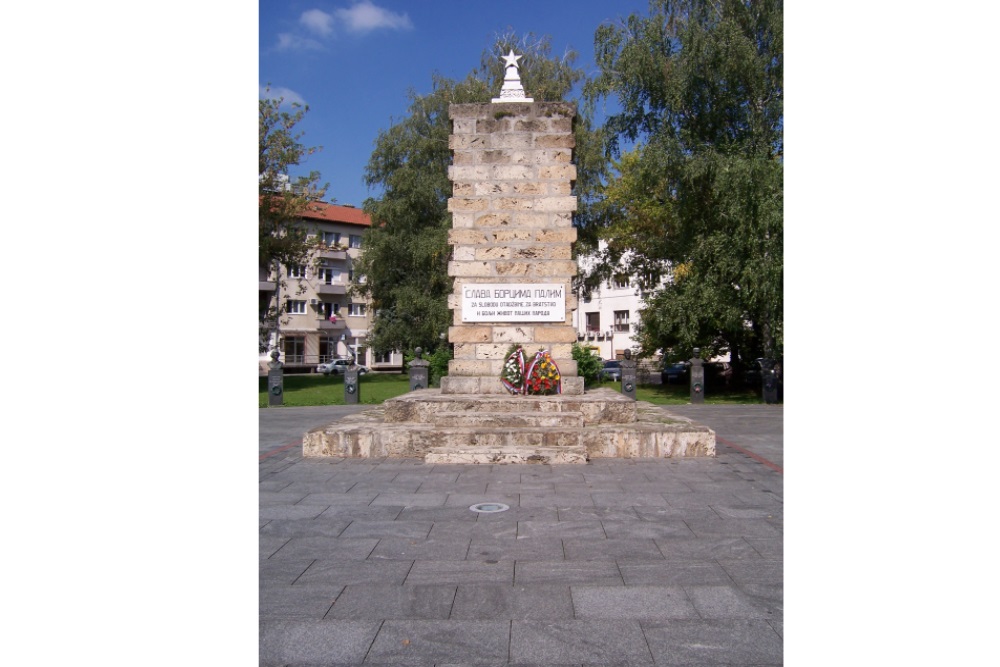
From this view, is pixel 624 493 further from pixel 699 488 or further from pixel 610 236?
pixel 610 236

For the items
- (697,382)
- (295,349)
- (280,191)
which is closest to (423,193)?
(280,191)

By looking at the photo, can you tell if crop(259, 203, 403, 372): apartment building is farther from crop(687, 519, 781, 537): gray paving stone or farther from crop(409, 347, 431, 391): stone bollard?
crop(687, 519, 781, 537): gray paving stone

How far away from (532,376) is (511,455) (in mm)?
2173

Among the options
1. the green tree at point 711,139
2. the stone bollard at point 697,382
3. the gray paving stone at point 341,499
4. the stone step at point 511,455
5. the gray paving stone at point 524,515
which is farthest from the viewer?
the stone bollard at point 697,382

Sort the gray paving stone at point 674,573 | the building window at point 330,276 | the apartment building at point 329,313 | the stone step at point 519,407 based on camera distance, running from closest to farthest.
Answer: the gray paving stone at point 674,573 → the stone step at point 519,407 → the apartment building at point 329,313 → the building window at point 330,276

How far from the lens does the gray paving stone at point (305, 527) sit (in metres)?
5.45

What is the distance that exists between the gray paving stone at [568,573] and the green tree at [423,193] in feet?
80.8

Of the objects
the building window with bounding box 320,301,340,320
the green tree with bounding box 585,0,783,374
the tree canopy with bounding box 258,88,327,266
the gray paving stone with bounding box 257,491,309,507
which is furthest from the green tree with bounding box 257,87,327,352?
the building window with bounding box 320,301,340,320

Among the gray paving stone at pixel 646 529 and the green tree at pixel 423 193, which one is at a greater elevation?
the green tree at pixel 423 193

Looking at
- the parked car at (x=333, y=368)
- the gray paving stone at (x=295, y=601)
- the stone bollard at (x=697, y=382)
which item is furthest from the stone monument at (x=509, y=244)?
the parked car at (x=333, y=368)

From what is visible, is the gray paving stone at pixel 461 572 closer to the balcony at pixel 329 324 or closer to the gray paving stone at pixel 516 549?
the gray paving stone at pixel 516 549

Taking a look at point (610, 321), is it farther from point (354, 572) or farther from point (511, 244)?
point (354, 572)

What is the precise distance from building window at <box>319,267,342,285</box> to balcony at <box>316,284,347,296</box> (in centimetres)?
33

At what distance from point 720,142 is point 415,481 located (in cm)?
1752
